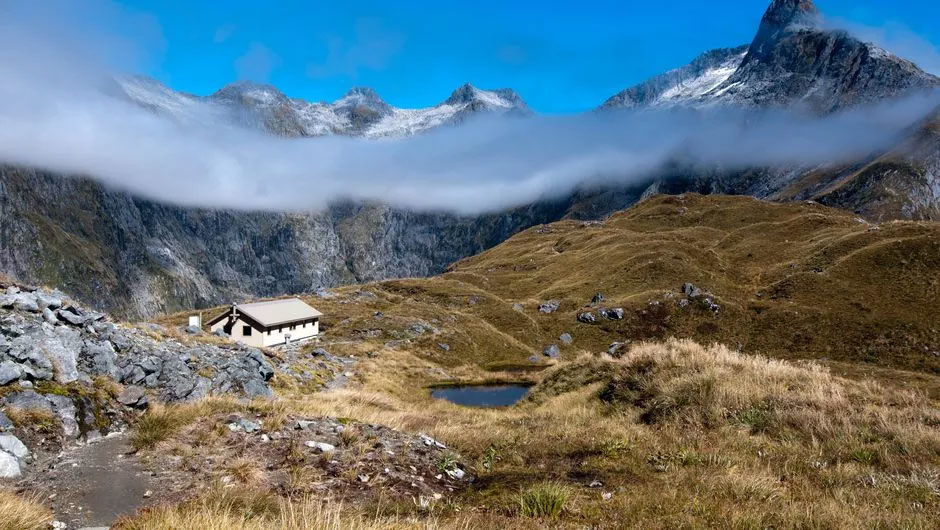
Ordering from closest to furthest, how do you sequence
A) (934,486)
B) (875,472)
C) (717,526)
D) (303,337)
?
(717,526) → (934,486) → (875,472) → (303,337)

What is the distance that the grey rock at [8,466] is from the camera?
30.5 ft

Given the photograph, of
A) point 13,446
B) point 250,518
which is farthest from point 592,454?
point 13,446

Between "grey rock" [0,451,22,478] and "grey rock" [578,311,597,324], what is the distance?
96.3 meters

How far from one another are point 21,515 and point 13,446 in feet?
16.2

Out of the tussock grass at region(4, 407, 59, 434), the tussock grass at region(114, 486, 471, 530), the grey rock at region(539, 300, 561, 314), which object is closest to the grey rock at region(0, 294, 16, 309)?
the tussock grass at region(4, 407, 59, 434)

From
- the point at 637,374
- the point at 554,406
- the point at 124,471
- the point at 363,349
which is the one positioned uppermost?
the point at 124,471

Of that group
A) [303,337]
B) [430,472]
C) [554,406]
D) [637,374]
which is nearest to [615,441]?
[430,472]

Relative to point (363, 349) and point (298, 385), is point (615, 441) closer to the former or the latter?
point (298, 385)

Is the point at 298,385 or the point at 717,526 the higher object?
the point at 717,526

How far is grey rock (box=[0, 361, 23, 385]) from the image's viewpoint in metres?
12.7

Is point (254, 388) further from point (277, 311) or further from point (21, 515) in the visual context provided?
point (277, 311)

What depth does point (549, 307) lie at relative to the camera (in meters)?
111

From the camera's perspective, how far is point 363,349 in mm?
73250

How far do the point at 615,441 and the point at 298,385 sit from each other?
96.3ft
